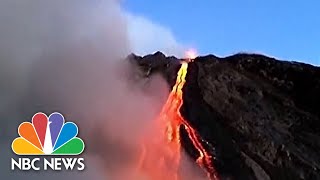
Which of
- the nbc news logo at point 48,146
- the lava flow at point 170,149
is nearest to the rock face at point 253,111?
the lava flow at point 170,149

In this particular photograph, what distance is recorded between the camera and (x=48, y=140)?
67.4ft

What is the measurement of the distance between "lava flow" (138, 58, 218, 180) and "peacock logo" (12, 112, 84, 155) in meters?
9.02

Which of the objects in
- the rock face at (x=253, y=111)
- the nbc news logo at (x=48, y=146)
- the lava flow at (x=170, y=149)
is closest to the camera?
the nbc news logo at (x=48, y=146)

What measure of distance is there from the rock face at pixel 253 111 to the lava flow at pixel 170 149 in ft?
1.45

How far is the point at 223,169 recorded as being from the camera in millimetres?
29297

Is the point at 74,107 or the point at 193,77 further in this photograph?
the point at 193,77

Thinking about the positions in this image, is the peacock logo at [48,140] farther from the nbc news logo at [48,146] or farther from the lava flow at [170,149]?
the lava flow at [170,149]

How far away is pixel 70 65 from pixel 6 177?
13.9 m

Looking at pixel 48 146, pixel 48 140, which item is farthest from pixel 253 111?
pixel 48 146

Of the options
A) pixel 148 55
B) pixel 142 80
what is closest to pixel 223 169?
pixel 142 80

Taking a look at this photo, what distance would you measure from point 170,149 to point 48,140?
12.1 meters

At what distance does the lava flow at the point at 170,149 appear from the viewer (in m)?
30.0

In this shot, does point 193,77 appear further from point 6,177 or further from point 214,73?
point 6,177

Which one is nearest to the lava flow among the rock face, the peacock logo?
the rock face
